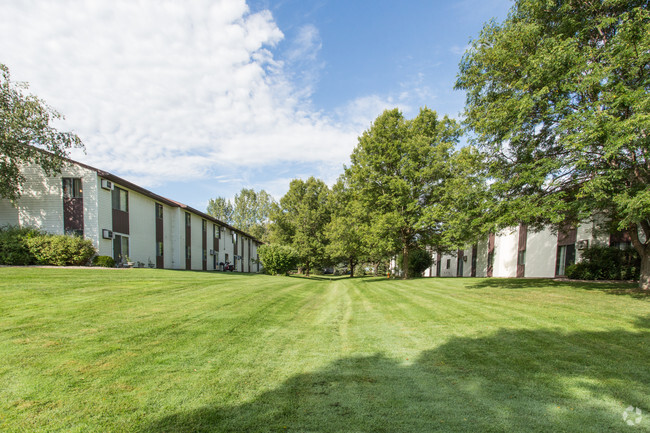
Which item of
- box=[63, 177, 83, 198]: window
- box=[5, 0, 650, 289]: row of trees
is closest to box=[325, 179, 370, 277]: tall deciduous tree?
box=[5, 0, 650, 289]: row of trees

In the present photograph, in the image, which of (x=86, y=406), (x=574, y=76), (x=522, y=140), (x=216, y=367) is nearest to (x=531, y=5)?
(x=574, y=76)

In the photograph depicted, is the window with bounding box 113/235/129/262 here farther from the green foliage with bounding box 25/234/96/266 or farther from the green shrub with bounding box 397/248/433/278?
the green shrub with bounding box 397/248/433/278

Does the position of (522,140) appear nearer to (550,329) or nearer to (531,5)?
(531,5)

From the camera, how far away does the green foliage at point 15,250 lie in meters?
Answer: 14.9

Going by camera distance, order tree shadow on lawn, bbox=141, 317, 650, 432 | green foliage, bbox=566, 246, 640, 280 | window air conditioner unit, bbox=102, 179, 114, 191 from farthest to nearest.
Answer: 1. window air conditioner unit, bbox=102, 179, 114, 191
2. green foliage, bbox=566, 246, 640, 280
3. tree shadow on lawn, bbox=141, 317, 650, 432

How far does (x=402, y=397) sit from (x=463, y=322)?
443cm

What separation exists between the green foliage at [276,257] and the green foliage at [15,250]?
1429 centimetres

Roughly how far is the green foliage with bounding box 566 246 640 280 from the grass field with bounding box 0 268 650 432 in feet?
43.9

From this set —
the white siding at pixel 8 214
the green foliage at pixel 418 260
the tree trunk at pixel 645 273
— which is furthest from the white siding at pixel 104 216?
the green foliage at pixel 418 260

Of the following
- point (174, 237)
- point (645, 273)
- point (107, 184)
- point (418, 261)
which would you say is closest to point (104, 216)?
point (107, 184)

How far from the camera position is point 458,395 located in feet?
11.5

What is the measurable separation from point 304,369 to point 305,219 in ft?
116

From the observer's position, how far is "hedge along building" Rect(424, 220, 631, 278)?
19.7 m

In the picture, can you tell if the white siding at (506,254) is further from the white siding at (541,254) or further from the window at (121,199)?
the window at (121,199)
